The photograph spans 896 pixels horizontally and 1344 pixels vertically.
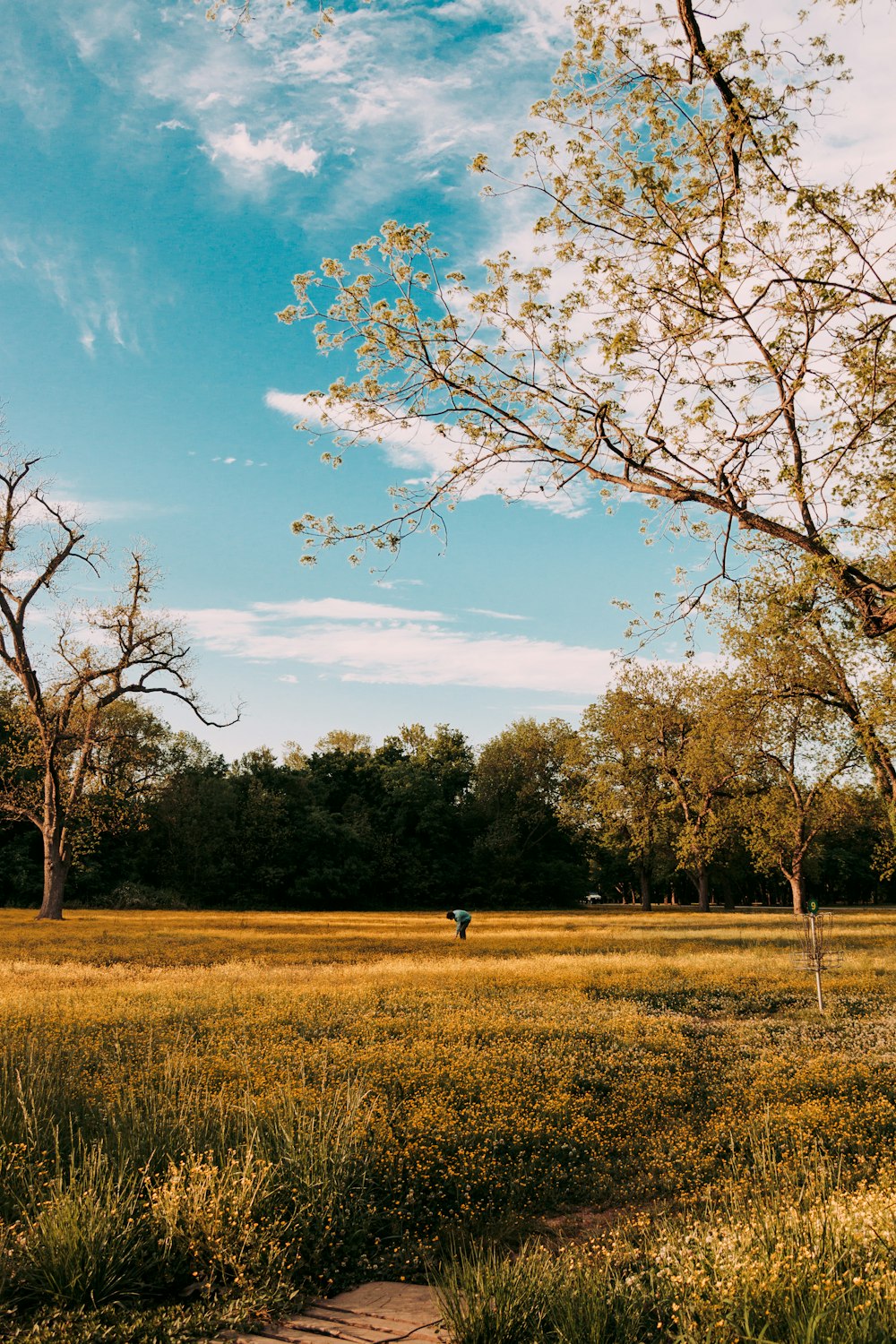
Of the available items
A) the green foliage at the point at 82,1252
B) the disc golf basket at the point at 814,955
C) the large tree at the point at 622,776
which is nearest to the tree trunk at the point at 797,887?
the large tree at the point at 622,776

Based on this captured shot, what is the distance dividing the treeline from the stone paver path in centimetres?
3425

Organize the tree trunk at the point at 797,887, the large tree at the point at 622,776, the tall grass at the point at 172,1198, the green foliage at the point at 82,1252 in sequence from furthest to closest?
the large tree at the point at 622,776 < the tree trunk at the point at 797,887 < the tall grass at the point at 172,1198 < the green foliage at the point at 82,1252

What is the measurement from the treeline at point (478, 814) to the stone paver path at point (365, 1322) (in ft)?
112

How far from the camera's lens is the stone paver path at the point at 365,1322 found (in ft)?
16.4

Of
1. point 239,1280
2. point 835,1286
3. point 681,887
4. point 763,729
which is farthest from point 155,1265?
point 681,887

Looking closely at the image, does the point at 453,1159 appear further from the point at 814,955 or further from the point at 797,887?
the point at 797,887

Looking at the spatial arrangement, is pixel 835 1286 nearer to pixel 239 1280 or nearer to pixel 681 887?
pixel 239 1280

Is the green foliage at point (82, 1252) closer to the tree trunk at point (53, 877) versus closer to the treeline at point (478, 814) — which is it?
the treeline at point (478, 814)

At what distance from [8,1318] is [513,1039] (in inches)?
396

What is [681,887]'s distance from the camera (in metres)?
103

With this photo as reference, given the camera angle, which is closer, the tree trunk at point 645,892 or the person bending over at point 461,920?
the person bending over at point 461,920

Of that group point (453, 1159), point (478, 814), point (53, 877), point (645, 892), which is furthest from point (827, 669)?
point (478, 814)

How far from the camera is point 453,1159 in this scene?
27.0ft

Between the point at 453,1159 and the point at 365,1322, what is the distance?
119 inches
